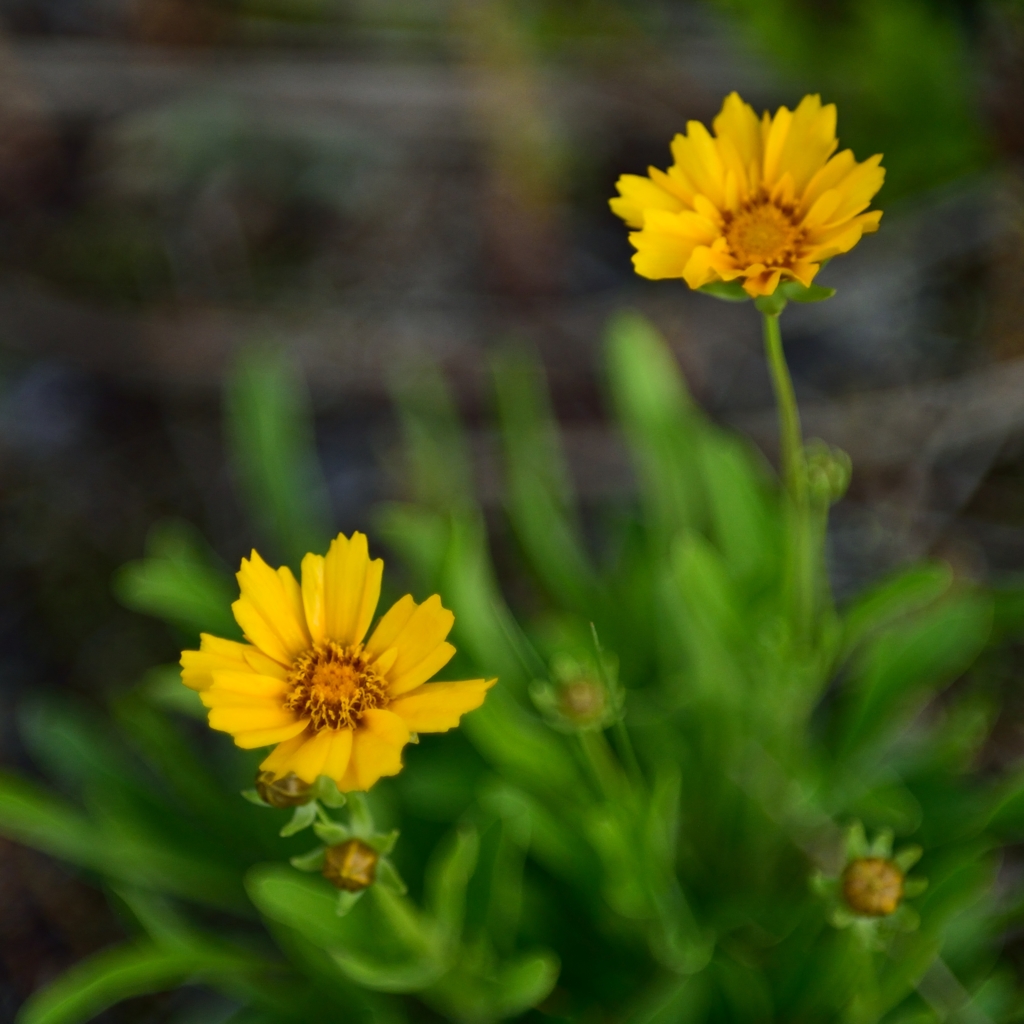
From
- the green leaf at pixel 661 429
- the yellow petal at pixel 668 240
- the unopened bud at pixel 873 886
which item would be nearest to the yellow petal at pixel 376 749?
the yellow petal at pixel 668 240

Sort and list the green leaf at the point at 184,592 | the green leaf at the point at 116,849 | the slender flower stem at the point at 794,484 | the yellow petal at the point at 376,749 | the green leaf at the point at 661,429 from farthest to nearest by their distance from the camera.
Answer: the green leaf at the point at 661,429, the green leaf at the point at 184,592, the green leaf at the point at 116,849, the slender flower stem at the point at 794,484, the yellow petal at the point at 376,749

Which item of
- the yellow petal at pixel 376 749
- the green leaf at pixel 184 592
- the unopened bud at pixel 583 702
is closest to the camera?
the yellow petal at pixel 376 749

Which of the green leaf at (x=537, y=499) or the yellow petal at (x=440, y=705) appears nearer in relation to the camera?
the yellow petal at (x=440, y=705)

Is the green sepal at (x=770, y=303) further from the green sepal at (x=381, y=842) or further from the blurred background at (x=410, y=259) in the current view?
the blurred background at (x=410, y=259)

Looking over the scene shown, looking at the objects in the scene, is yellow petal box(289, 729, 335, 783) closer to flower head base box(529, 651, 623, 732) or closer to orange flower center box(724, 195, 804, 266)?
flower head base box(529, 651, 623, 732)

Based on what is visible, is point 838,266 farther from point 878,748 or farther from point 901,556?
point 878,748

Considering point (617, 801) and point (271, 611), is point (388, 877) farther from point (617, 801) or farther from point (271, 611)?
point (617, 801)
